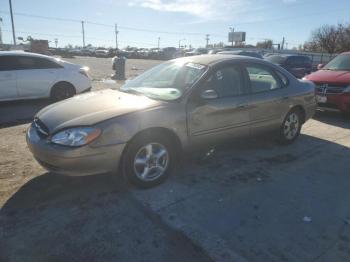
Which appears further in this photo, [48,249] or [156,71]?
[156,71]

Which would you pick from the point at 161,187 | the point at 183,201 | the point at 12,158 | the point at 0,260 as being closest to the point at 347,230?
the point at 183,201

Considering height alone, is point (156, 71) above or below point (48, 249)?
above

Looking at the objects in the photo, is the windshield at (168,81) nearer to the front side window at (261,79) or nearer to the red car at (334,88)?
the front side window at (261,79)

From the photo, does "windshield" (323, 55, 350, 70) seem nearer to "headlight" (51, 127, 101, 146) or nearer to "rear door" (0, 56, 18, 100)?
"headlight" (51, 127, 101, 146)

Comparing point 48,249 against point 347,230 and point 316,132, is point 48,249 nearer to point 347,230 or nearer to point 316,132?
point 347,230

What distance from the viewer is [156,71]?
4.96 meters

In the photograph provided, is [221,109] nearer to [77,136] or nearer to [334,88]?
[77,136]

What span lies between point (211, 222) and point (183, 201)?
0.48 metres

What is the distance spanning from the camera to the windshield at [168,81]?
163 inches

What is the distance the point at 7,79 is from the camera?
809 centimetres

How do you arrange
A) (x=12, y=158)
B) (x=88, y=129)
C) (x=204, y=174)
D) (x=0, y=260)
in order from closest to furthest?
1. (x=0, y=260)
2. (x=88, y=129)
3. (x=204, y=174)
4. (x=12, y=158)

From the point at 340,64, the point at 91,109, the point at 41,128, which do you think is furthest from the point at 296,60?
the point at 41,128

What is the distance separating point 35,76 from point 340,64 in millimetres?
8046

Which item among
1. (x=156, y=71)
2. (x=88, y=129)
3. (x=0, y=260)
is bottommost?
(x=0, y=260)
